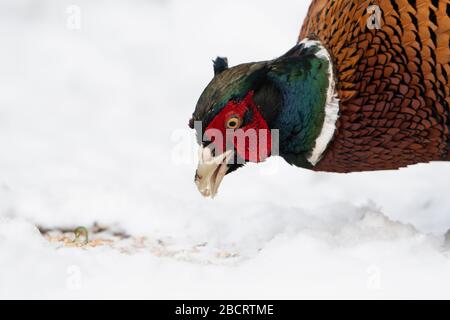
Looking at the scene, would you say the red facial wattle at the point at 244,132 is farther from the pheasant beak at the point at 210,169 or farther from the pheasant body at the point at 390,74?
the pheasant body at the point at 390,74

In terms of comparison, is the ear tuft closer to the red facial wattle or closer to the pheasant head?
the pheasant head

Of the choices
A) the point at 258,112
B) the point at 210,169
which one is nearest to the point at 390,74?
the point at 258,112

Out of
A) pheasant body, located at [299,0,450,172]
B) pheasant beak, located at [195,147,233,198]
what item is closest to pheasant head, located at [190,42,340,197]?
pheasant beak, located at [195,147,233,198]

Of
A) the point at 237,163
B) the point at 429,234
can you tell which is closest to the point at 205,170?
the point at 237,163

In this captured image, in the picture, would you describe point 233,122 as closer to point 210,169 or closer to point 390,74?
point 210,169

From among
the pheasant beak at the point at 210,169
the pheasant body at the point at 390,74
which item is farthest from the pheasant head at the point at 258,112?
the pheasant body at the point at 390,74

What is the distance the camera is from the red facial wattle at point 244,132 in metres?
2.79

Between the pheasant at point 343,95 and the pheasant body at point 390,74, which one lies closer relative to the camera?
the pheasant at point 343,95

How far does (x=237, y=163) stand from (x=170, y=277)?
1.79ft

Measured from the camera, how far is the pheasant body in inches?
117

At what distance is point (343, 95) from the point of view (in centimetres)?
299

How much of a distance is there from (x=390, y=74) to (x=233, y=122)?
0.66 metres

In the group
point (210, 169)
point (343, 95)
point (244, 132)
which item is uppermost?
point (343, 95)

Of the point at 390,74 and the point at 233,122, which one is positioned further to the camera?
the point at 390,74
